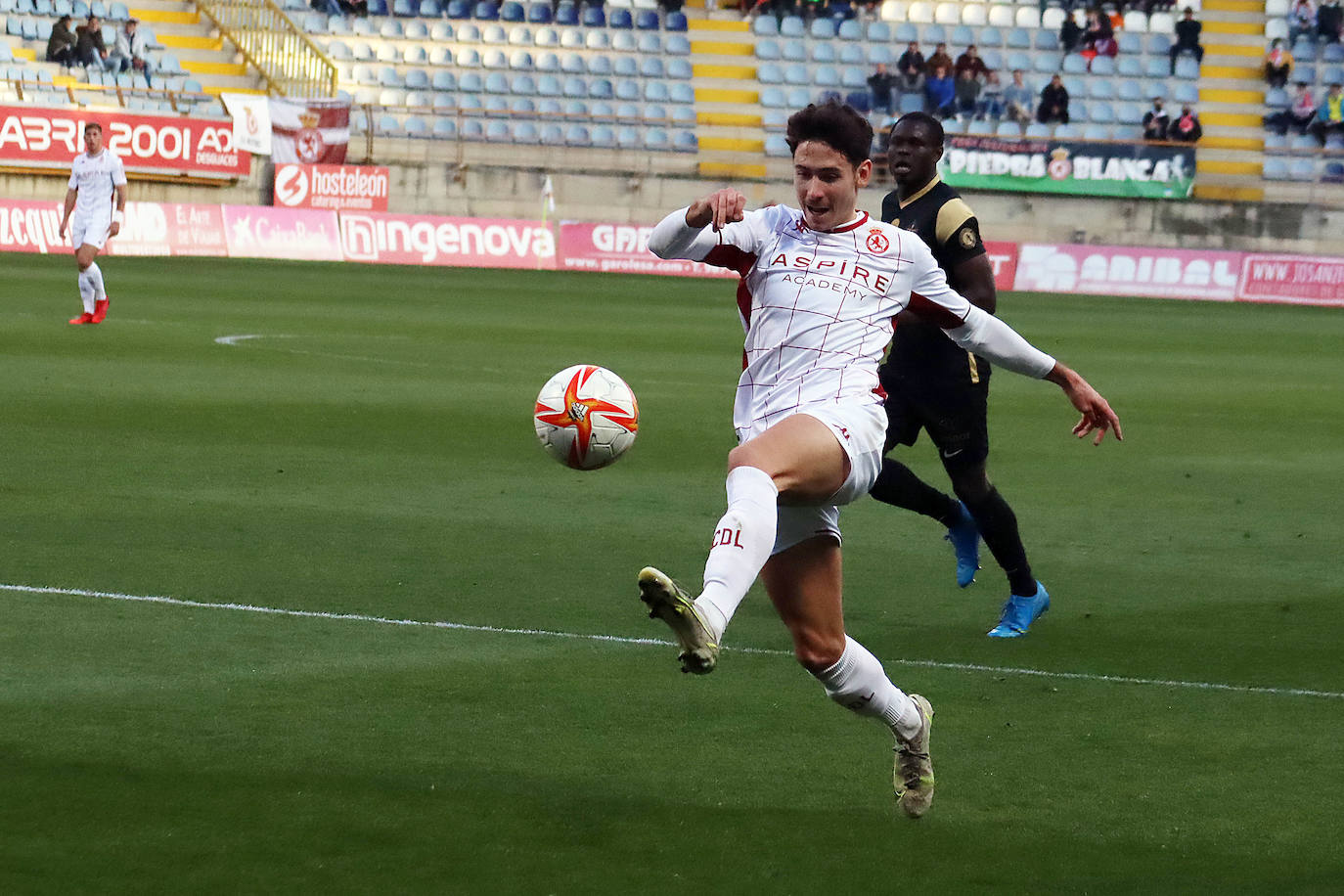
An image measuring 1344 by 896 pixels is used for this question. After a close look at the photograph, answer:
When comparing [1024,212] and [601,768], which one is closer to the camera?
[601,768]

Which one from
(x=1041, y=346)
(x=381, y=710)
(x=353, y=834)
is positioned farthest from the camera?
(x=1041, y=346)

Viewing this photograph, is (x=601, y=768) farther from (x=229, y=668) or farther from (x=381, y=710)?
(x=229, y=668)

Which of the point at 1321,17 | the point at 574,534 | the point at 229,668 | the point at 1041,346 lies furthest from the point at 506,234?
the point at 229,668

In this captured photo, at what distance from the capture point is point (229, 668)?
21.0 feet

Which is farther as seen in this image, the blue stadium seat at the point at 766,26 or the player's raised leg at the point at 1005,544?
the blue stadium seat at the point at 766,26

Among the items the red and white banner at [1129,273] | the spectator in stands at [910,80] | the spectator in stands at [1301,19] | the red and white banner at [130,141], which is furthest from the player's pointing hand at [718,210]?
the spectator in stands at [1301,19]

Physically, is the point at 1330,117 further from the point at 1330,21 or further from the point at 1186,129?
the point at 1186,129

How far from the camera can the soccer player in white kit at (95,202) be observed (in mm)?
19906

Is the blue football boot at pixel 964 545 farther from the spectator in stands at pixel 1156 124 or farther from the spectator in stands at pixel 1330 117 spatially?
the spectator in stands at pixel 1330 117

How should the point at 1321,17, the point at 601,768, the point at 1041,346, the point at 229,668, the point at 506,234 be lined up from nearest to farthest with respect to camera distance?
the point at 601,768
the point at 229,668
the point at 1041,346
the point at 506,234
the point at 1321,17

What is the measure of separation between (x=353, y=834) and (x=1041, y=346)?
1823 cm

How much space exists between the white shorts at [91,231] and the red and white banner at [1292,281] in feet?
70.5

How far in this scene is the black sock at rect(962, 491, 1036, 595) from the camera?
7.76m

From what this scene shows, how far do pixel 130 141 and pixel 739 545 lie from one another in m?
30.4
